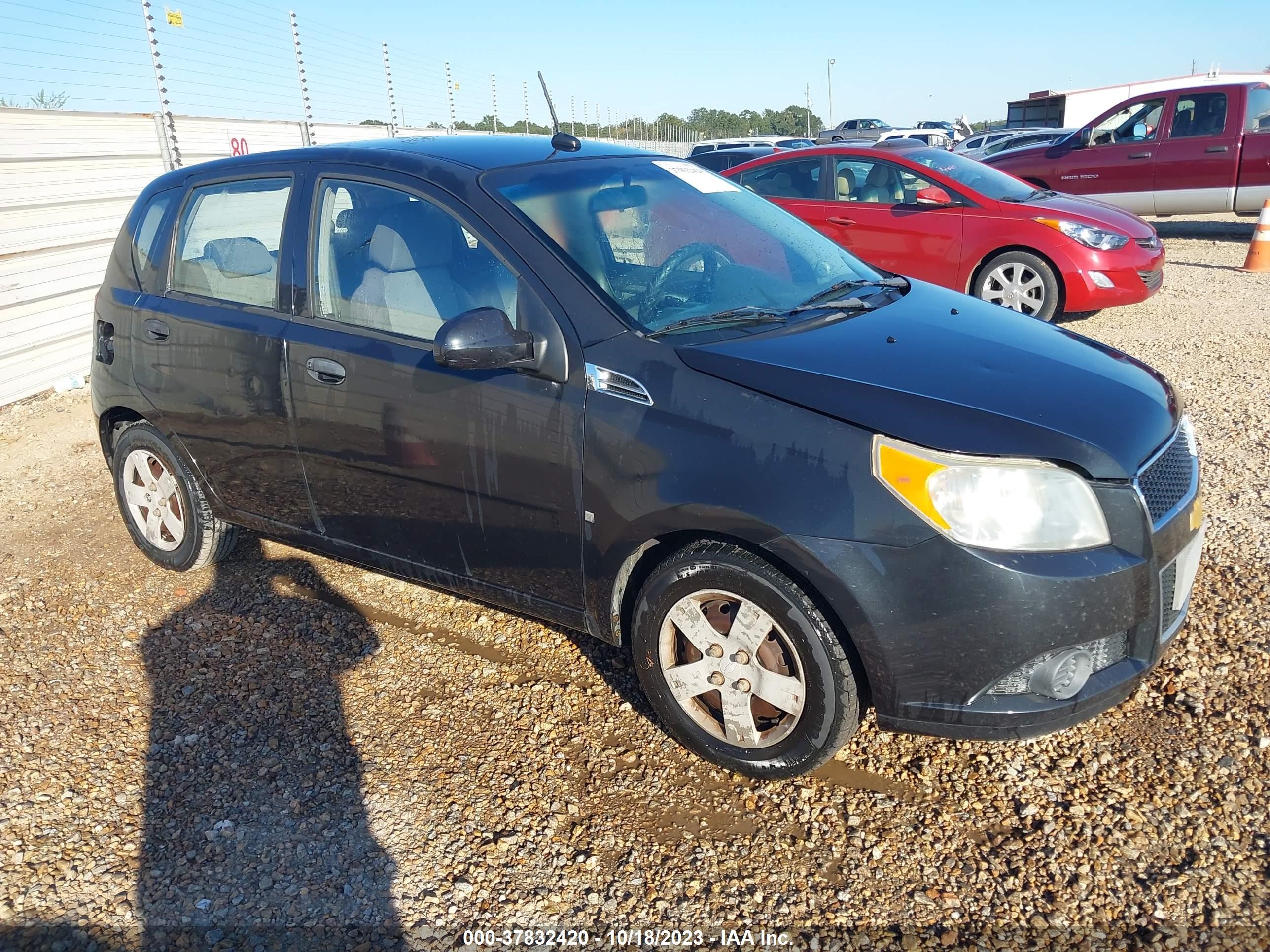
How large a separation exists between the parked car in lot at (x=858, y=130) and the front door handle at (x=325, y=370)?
30457 mm

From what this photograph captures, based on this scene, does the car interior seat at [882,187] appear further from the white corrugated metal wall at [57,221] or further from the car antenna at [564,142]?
the car antenna at [564,142]

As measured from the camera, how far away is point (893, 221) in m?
8.16

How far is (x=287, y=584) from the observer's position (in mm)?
4441

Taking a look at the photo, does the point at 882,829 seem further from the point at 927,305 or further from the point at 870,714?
the point at 927,305

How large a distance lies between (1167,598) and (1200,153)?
12196 mm

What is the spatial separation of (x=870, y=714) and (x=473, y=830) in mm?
1342

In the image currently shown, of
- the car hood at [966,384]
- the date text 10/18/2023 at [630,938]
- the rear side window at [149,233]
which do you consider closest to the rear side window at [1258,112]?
the car hood at [966,384]

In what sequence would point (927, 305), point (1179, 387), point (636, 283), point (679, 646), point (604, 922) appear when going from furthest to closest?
point (1179, 387)
point (927, 305)
point (636, 283)
point (679, 646)
point (604, 922)

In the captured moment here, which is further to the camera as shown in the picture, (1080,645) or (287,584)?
(287,584)

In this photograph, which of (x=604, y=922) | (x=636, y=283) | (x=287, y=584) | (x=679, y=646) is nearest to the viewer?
(x=604, y=922)

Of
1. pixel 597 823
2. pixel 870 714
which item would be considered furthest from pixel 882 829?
pixel 597 823

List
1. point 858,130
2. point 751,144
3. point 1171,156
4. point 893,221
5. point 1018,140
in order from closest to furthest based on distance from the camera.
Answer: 1. point 893,221
2. point 1171,156
3. point 751,144
4. point 1018,140
5. point 858,130

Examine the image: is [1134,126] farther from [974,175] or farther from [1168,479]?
[1168,479]

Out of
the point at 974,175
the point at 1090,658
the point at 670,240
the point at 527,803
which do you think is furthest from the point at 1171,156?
the point at 527,803
